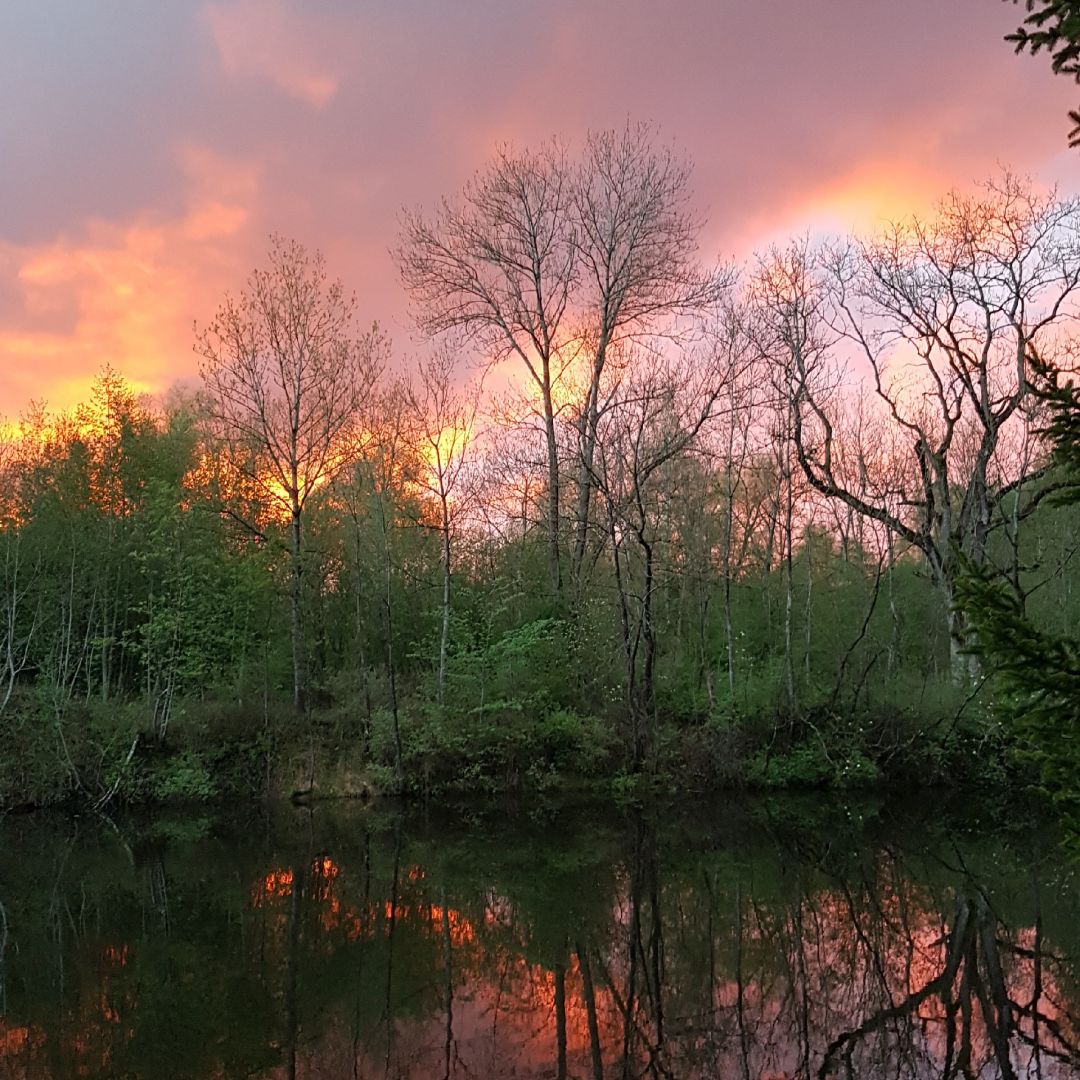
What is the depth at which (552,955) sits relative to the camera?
295 inches

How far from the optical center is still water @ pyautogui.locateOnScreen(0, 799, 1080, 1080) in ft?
18.3

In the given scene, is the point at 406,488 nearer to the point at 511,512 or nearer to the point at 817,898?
the point at 511,512

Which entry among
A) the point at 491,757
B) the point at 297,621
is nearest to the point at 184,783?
the point at 297,621

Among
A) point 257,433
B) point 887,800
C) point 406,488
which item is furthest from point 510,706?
point 257,433

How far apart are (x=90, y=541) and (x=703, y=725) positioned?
555 inches

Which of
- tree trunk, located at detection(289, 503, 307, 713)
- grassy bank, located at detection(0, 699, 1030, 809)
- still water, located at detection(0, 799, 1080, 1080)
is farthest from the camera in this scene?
tree trunk, located at detection(289, 503, 307, 713)

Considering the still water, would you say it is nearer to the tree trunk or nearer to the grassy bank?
the grassy bank

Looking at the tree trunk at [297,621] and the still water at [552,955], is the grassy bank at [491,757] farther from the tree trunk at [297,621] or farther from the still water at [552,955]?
the still water at [552,955]

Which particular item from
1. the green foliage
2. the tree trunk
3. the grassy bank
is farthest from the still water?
the tree trunk

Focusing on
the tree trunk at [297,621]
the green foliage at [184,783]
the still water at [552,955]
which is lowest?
the still water at [552,955]

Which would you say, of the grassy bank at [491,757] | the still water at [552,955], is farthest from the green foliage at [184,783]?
the still water at [552,955]

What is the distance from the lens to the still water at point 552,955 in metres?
5.57

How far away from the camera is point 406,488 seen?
762 inches

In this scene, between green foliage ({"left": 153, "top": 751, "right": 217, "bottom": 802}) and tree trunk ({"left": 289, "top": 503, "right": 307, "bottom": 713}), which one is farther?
tree trunk ({"left": 289, "top": 503, "right": 307, "bottom": 713})
